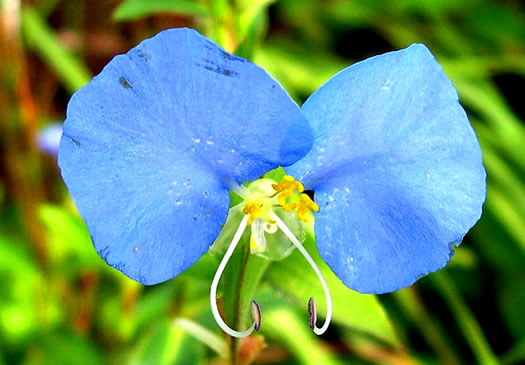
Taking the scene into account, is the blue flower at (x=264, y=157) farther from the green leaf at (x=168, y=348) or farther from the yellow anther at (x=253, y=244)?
the green leaf at (x=168, y=348)

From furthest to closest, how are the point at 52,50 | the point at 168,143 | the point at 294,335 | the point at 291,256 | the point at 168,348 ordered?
1. the point at 52,50
2. the point at 294,335
3. the point at 168,348
4. the point at 291,256
5. the point at 168,143

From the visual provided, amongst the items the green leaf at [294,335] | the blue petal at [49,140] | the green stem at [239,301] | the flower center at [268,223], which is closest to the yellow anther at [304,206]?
the flower center at [268,223]

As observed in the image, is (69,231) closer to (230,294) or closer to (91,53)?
(230,294)

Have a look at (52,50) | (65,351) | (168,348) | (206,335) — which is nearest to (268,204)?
(206,335)

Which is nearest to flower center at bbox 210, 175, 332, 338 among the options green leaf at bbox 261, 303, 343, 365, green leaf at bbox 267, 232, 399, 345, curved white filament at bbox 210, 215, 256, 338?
curved white filament at bbox 210, 215, 256, 338

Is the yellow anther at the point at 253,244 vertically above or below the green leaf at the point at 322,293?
above

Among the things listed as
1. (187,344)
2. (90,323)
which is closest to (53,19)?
(90,323)

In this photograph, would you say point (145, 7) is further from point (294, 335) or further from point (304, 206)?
point (294, 335)
